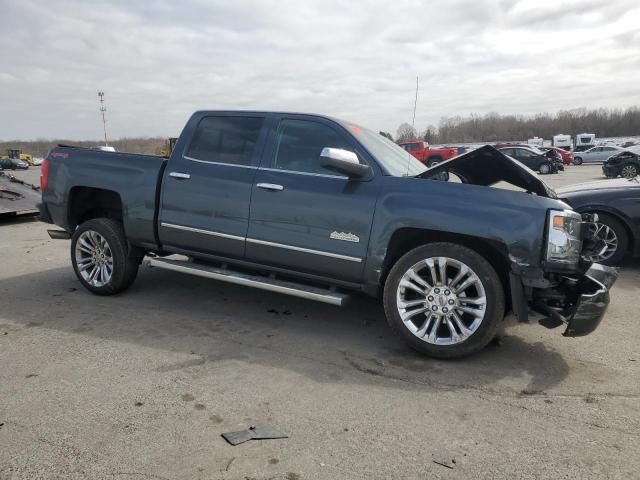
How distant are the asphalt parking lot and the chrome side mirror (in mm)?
1390

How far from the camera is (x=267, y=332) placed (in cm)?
437

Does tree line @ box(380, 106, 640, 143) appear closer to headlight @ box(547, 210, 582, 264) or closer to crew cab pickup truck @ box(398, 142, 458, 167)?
crew cab pickup truck @ box(398, 142, 458, 167)

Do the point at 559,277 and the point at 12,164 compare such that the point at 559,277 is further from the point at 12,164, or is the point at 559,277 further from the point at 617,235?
the point at 12,164

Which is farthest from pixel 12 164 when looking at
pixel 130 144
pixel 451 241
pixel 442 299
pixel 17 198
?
pixel 442 299

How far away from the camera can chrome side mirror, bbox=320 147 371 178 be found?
12.4 feet

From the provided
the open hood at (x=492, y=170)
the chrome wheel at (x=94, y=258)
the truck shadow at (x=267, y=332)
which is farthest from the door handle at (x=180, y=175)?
the open hood at (x=492, y=170)

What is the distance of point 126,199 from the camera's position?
5.05 m

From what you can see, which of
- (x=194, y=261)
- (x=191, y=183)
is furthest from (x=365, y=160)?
(x=194, y=261)

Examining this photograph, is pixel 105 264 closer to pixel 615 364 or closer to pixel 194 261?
pixel 194 261

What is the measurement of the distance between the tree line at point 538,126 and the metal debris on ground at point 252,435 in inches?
3673

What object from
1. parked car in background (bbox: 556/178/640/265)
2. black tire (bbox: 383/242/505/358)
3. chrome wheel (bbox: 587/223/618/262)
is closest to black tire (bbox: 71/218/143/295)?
black tire (bbox: 383/242/505/358)

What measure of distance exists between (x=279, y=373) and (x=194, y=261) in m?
1.85

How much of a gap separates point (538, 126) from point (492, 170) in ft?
369

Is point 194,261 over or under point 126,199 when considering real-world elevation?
under
